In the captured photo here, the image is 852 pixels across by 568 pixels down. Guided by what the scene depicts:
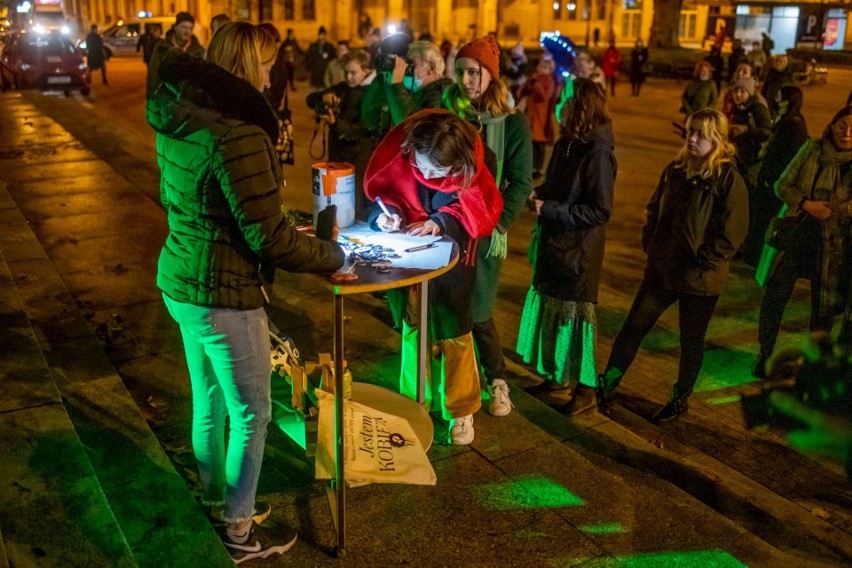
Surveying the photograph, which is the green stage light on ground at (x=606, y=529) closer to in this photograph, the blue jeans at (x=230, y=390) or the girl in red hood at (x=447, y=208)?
the girl in red hood at (x=447, y=208)

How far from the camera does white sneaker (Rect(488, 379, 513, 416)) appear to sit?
444 centimetres

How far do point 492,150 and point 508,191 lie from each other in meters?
0.31

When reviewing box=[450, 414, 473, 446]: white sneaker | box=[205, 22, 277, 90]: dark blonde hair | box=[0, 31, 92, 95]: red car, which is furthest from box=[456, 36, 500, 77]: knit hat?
box=[0, 31, 92, 95]: red car

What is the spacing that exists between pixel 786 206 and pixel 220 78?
4.05 metres

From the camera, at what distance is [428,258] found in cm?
337

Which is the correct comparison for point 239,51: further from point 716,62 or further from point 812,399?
point 716,62

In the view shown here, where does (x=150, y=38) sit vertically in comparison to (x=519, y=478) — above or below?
above

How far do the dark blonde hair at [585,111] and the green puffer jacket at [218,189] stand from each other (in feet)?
6.63

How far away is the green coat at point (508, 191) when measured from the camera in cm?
425

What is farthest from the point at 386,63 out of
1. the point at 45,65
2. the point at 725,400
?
the point at 45,65

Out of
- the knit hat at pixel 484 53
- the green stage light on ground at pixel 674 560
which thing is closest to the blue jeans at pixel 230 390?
the green stage light on ground at pixel 674 560

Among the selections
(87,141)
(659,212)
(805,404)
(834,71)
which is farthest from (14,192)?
(834,71)

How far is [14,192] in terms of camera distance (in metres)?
9.50

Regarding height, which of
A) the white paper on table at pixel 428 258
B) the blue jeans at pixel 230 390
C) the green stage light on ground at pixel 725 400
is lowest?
the green stage light on ground at pixel 725 400
